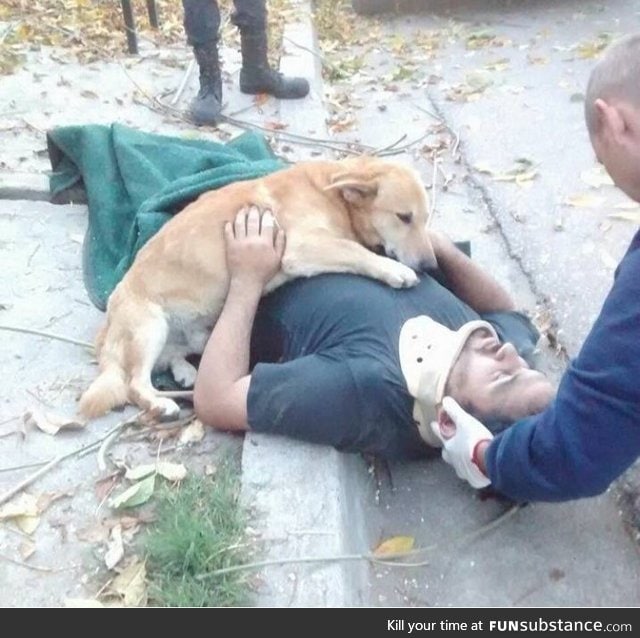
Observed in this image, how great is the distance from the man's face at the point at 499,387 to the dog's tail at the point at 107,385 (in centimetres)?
124

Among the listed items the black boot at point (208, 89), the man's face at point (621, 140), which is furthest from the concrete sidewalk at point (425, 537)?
the black boot at point (208, 89)

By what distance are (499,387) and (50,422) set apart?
155cm

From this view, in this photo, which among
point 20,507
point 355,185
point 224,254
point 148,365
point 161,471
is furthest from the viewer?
point 355,185

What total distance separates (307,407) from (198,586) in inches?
26.5

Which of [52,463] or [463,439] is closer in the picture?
[463,439]

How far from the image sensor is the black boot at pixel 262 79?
270 inches

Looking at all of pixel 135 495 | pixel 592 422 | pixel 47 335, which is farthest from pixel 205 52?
pixel 592 422

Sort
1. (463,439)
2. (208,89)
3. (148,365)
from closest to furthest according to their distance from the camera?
(463,439) < (148,365) < (208,89)

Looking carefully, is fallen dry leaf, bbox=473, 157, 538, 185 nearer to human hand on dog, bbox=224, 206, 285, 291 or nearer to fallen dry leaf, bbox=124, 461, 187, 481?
human hand on dog, bbox=224, 206, 285, 291

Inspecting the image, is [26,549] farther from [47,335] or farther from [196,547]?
[47,335]

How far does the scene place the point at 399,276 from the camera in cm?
377

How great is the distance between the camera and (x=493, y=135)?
22.2ft

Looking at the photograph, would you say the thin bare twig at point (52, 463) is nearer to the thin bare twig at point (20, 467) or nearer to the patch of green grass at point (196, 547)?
the thin bare twig at point (20, 467)

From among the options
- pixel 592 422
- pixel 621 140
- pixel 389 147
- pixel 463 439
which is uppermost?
pixel 621 140
